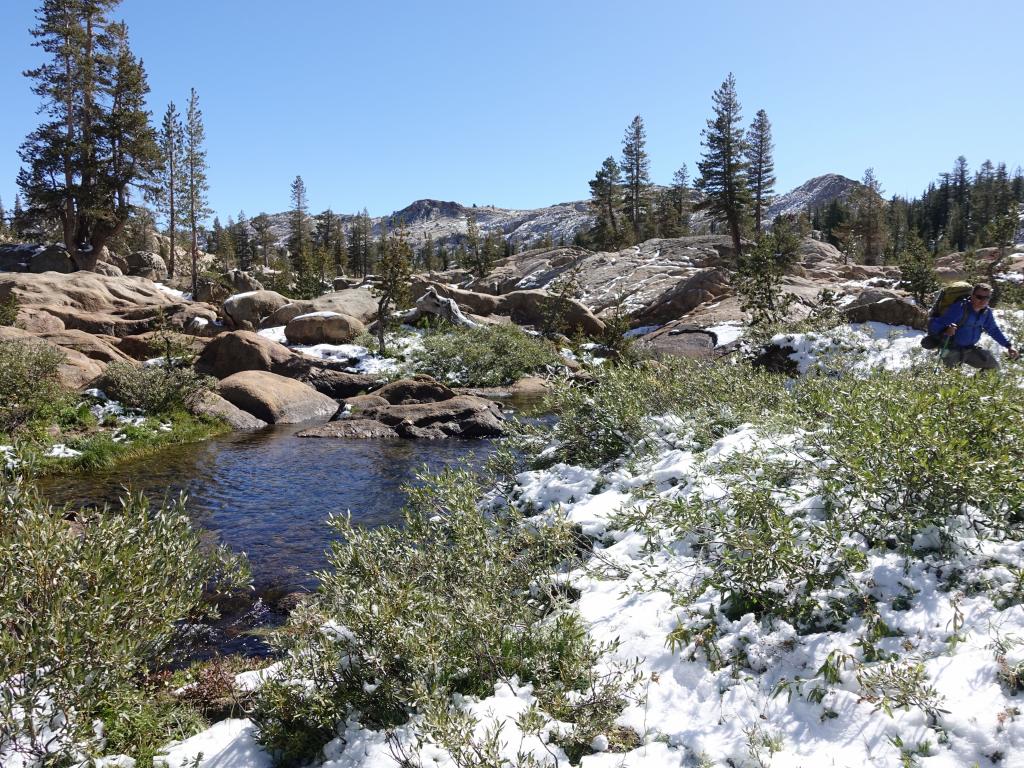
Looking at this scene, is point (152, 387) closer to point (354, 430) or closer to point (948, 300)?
point (354, 430)

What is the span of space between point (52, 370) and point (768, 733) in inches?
722

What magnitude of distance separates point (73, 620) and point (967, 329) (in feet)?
36.7

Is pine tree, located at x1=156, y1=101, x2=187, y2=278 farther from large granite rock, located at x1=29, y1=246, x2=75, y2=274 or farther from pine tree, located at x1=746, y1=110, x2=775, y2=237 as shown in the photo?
pine tree, located at x1=746, y1=110, x2=775, y2=237

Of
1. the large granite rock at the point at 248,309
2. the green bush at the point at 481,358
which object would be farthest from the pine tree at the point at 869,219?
the large granite rock at the point at 248,309

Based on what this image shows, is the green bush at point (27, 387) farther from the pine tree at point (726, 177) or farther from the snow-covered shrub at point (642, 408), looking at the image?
the pine tree at point (726, 177)

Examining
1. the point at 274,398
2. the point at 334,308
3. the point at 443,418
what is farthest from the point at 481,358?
the point at 334,308

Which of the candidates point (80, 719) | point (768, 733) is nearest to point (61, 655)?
point (80, 719)

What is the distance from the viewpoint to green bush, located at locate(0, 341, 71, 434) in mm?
13508

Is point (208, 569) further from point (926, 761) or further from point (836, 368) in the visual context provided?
point (836, 368)

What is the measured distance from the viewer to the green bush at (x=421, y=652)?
368 cm

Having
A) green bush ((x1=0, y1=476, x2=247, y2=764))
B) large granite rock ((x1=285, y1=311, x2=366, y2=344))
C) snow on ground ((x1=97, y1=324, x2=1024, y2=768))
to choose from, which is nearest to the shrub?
large granite rock ((x1=285, y1=311, x2=366, y2=344))

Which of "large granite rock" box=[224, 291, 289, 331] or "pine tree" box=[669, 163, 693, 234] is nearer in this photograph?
"large granite rock" box=[224, 291, 289, 331]

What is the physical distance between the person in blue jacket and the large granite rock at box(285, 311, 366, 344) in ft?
82.4

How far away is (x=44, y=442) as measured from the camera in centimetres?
1331
